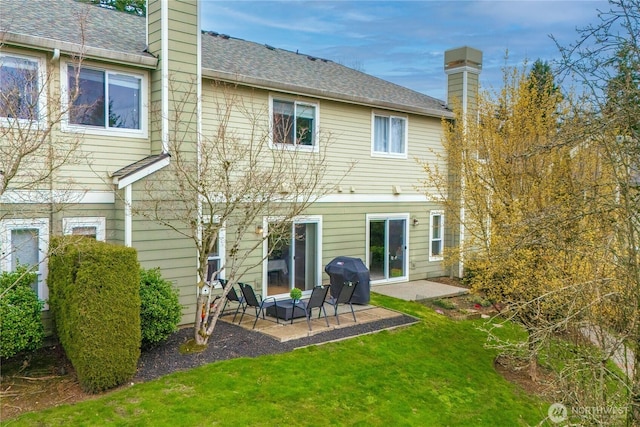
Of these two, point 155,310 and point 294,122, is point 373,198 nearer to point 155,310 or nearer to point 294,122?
point 294,122

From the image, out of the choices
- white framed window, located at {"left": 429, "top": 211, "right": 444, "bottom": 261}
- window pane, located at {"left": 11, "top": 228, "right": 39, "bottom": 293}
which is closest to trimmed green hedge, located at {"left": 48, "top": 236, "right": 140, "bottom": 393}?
window pane, located at {"left": 11, "top": 228, "right": 39, "bottom": 293}

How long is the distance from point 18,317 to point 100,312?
5.09 feet

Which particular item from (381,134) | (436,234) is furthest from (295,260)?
(436,234)

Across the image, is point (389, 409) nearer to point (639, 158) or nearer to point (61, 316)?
point (639, 158)

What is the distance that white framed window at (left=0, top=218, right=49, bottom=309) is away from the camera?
759cm

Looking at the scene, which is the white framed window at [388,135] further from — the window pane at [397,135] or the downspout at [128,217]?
the downspout at [128,217]

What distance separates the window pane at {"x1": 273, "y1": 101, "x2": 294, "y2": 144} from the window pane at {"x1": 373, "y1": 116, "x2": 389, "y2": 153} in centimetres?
313

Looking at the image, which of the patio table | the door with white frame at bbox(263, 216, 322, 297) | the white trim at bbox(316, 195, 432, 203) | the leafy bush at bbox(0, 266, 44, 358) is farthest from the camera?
the white trim at bbox(316, 195, 432, 203)

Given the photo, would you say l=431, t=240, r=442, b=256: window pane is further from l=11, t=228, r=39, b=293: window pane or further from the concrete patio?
l=11, t=228, r=39, b=293: window pane

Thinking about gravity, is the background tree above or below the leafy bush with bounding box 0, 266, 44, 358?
above

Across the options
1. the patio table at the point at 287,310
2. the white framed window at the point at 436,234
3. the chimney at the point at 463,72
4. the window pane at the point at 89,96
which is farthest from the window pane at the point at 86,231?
the chimney at the point at 463,72

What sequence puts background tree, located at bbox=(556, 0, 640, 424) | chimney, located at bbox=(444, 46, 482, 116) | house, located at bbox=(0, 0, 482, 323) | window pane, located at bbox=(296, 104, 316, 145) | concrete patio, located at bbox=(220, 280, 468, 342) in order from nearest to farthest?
background tree, located at bbox=(556, 0, 640, 424)
house, located at bbox=(0, 0, 482, 323)
concrete patio, located at bbox=(220, 280, 468, 342)
window pane, located at bbox=(296, 104, 316, 145)
chimney, located at bbox=(444, 46, 482, 116)

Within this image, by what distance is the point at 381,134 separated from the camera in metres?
14.0

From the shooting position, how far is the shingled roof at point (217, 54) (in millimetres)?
8383
